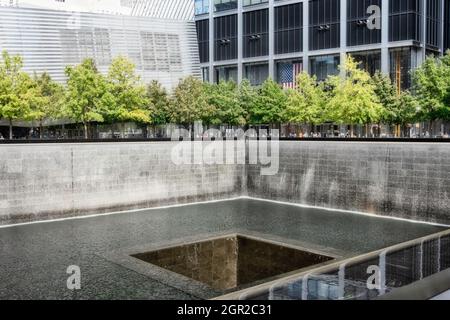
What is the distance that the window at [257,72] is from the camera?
68.4 m

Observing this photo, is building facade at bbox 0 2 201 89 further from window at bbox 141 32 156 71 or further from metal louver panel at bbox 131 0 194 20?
metal louver panel at bbox 131 0 194 20

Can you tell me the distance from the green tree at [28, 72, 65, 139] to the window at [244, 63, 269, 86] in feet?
84.2

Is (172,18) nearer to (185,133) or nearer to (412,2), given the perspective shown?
(185,133)

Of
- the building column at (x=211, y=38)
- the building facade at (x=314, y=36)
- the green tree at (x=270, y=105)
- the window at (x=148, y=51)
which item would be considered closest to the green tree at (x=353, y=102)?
the building facade at (x=314, y=36)

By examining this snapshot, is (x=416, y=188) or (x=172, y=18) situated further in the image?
(x=172, y=18)

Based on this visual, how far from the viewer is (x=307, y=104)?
1965 inches

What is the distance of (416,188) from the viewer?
21656 mm

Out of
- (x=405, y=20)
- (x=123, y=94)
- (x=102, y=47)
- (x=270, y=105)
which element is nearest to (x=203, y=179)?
(x=123, y=94)

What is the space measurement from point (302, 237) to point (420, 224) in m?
5.54

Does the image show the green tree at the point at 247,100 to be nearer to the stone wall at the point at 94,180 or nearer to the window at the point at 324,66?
the window at the point at 324,66

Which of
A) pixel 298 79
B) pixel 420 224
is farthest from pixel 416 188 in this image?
pixel 298 79

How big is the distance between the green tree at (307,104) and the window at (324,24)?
11425 millimetres

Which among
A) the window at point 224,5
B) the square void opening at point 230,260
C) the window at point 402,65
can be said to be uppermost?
the window at point 224,5

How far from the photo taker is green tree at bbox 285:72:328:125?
4800 cm
